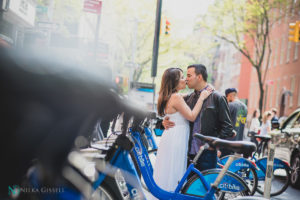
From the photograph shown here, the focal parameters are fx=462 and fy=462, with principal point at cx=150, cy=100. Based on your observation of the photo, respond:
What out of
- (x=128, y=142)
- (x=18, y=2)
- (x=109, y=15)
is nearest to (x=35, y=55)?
(x=128, y=142)

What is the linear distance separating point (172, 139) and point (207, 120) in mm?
446

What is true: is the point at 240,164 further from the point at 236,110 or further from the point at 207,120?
the point at 236,110

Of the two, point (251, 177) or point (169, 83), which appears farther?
point (251, 177)

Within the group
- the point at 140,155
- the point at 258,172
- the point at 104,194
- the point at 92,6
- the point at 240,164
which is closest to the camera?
the point at 104,194

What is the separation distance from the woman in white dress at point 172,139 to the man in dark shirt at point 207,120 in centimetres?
10

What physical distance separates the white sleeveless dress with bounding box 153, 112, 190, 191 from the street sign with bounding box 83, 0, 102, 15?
15746 mm

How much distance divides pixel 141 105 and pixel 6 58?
995 millimetres

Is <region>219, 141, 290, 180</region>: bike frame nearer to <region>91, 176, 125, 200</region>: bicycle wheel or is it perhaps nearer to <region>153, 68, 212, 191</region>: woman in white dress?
<region>153, 68, 212, 191</region>: woman in white dress

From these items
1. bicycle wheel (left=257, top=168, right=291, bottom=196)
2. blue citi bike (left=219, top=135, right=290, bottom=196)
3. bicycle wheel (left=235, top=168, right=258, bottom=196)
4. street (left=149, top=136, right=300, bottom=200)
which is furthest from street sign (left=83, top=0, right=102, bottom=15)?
bicycle wheel (left=235, top=168, right=258, bottom=196)

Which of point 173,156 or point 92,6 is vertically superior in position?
point 92,6

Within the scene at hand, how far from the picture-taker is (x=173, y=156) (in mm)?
4930

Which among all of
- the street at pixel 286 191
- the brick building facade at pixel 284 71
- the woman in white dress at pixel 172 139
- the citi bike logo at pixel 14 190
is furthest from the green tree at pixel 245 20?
the citi bike logo at pixel 14 190

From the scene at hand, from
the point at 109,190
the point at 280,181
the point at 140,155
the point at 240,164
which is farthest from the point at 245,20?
the point at 109,190

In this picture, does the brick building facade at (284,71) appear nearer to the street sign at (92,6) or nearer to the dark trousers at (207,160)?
the street sign at (92,6)
